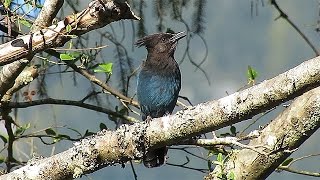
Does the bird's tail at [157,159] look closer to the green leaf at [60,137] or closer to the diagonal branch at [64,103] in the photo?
the diagonal branch at [64,103]

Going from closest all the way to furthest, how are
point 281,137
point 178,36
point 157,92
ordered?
point 281,137
point 178,36
point 157,92

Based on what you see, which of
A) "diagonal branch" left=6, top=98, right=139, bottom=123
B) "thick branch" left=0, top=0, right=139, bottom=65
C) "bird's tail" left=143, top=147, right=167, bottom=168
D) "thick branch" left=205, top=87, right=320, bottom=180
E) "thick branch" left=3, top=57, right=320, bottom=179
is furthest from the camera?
"diagonal branch" left=6, top=98, right=139, bottom=123

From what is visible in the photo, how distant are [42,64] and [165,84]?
21.6 inches

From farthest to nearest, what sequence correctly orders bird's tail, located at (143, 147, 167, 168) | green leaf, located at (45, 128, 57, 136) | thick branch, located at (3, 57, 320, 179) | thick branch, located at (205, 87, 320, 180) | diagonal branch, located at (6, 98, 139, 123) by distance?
green leaf, located at (45, 128, 57, 136)
diagonal branch, located at (6, 98, 139, 123)
bird's tail, located at (143, 147, 167, 168)
thick branch, located at (205, 87, 320, 180)
thick branch, located at (3, 57, 320, 179)

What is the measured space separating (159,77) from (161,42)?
0.15 meters

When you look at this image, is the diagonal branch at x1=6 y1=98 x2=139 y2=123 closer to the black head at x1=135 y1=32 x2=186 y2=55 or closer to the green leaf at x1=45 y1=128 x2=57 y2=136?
the green leaf at x1=45 y1=128 x2=57 y2=136

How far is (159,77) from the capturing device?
3289mm

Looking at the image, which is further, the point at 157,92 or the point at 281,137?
the point at 157,92

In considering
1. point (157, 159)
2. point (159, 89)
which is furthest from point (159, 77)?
point (157, 159)

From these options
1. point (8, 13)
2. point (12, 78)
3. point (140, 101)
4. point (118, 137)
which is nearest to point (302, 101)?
point (118, 137)

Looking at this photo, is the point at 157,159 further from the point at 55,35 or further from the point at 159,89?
the point at 55,35

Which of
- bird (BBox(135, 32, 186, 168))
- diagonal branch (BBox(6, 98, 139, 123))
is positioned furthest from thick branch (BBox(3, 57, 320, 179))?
bird (BBox(135, 32, 186, 168))

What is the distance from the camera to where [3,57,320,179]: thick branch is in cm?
164

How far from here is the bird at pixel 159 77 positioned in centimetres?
318
